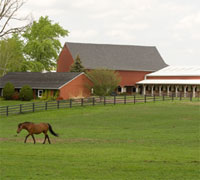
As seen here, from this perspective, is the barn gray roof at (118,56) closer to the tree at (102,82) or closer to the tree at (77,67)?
the tree at (77,67)

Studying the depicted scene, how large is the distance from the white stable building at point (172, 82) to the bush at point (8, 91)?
2324cm

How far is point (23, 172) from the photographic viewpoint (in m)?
12.2

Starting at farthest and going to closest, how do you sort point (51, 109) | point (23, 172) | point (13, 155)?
point (51, 109)
point (13, 155)
point (23, 172)

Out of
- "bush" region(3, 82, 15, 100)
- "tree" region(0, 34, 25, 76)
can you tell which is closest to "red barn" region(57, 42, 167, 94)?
"tree" region(0, 34, 25, 76)

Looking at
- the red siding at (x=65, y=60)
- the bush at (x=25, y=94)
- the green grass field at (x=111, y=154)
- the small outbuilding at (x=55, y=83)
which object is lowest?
the green grass field at (x=111, y=154)

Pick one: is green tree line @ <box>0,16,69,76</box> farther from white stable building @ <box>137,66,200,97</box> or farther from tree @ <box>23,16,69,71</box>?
white stable building @ <box>137,66,200,97</box>

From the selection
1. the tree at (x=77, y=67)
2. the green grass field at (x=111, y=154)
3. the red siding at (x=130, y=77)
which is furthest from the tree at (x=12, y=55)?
the green grass field at (x=111, y=154)

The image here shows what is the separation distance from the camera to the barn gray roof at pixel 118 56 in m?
76.2

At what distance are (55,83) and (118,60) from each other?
20833 mm

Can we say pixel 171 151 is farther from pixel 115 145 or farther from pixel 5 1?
pixel 5 1

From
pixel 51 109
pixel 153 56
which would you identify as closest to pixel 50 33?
pixel 153 56

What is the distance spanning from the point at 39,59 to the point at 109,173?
69.4m

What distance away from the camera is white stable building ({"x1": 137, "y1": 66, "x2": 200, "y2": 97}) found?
→ 67062 mm

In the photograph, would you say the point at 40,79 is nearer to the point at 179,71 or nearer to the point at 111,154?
the point at 179,71
